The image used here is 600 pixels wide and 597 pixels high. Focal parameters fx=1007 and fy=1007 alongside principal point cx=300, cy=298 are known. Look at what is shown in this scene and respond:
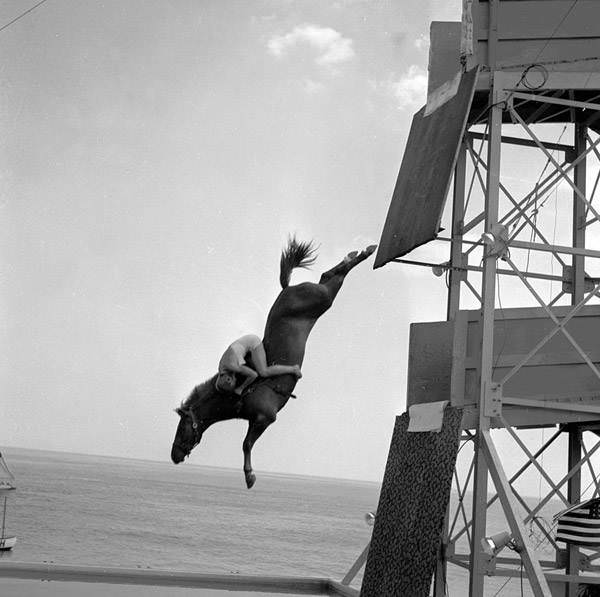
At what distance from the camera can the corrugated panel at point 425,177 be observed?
1059 centimetres

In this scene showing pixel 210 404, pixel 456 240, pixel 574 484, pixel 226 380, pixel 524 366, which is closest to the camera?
pixel 226 380

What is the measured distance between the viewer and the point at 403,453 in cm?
1152

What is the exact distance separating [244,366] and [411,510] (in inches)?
120

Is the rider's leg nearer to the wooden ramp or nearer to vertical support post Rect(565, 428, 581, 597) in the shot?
the wooden ramp

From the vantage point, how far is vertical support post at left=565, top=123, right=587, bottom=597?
1278cm

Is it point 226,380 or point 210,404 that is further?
point 210,404

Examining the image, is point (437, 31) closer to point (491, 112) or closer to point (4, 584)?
point (491, 112)

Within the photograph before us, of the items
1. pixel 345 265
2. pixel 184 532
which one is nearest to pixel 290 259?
pixel 345 265

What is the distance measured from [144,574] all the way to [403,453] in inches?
→ 160

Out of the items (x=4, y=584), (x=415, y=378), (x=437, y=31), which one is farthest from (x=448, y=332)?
(x=4, y=584)

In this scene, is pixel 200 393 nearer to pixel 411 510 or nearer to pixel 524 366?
pixel 411 510

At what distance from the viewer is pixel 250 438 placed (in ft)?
30.2

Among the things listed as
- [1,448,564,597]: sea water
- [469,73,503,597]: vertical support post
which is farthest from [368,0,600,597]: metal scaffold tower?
[1,448,564,597]: sea water

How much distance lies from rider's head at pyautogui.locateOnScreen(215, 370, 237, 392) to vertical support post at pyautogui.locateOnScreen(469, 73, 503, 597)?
2671 millimetres
